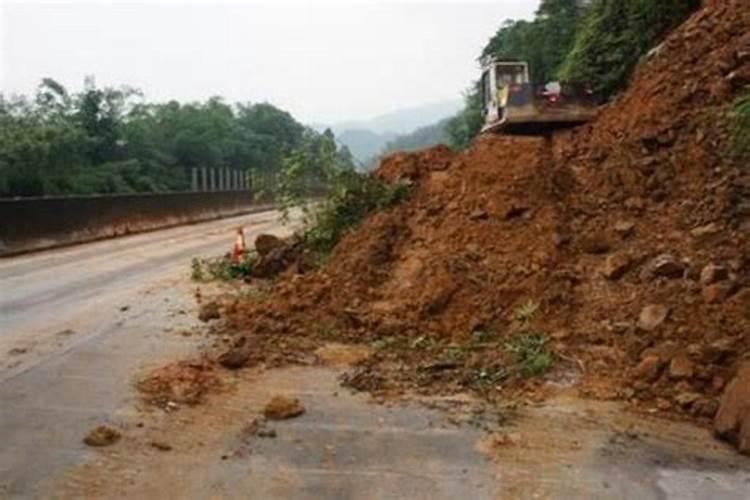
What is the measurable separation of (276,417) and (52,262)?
11.2 metres

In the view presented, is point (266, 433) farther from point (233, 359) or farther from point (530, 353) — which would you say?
point (530, 353)

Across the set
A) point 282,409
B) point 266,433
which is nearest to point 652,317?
point 282,409

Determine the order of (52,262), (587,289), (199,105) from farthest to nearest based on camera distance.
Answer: (199,105)
(52,262)
(587,289)

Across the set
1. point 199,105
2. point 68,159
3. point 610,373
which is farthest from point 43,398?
point 199,105

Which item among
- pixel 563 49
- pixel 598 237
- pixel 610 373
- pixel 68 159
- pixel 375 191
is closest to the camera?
pixel 610 373

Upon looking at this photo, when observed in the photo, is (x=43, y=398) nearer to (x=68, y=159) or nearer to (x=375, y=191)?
(x=375, y=191)

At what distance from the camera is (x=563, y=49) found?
33500 mm

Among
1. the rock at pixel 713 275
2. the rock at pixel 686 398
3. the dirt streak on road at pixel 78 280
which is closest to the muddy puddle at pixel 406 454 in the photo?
the rock at pixel 686 398

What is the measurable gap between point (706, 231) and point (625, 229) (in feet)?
3.03

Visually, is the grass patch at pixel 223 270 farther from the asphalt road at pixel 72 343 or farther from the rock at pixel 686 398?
the rock at pixel 686 398

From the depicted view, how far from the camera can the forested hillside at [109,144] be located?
34.8 meters

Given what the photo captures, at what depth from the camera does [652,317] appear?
7684 mm

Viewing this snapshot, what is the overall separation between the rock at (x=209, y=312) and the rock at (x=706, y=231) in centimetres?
503

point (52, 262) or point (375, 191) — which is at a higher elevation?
point (375, 191)
